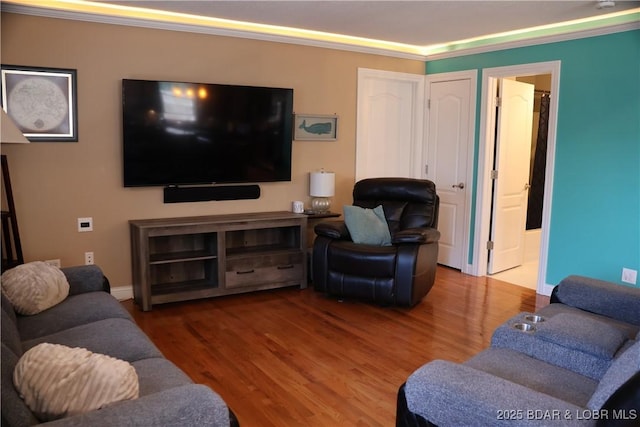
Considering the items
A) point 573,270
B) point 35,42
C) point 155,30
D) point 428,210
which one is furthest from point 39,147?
point 573,270

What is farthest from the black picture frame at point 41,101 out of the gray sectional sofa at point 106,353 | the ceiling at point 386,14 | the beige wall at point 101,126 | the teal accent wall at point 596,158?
the teal accent wall at point 596,158

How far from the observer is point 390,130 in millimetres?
5789

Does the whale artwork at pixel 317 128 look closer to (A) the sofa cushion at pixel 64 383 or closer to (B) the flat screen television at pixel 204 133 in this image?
(B) the flat screen television at pixel 204 133

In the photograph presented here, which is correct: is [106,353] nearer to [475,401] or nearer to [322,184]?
[475,401]

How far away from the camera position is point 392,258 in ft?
13.6

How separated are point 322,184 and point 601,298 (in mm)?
2855

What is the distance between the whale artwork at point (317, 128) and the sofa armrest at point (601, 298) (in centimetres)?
298

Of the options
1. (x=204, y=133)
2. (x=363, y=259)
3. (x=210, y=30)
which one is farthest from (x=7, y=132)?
(x=363, y=259)

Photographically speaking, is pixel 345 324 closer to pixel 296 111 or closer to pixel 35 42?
pixel 296 111

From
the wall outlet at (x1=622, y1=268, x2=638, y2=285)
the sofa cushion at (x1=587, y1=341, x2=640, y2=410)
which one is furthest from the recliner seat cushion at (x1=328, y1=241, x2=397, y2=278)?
the sofa cushion at (x1=587, y1=341, x2=640, y2=410)

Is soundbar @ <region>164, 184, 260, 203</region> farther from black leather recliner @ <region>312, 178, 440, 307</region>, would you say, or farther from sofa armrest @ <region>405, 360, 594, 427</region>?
sofa armrest @ <region>405, 360, 594, 427</region>

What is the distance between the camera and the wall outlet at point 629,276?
4086mm

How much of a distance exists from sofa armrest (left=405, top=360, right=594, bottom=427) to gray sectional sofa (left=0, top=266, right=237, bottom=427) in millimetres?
636

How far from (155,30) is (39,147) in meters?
1.34
